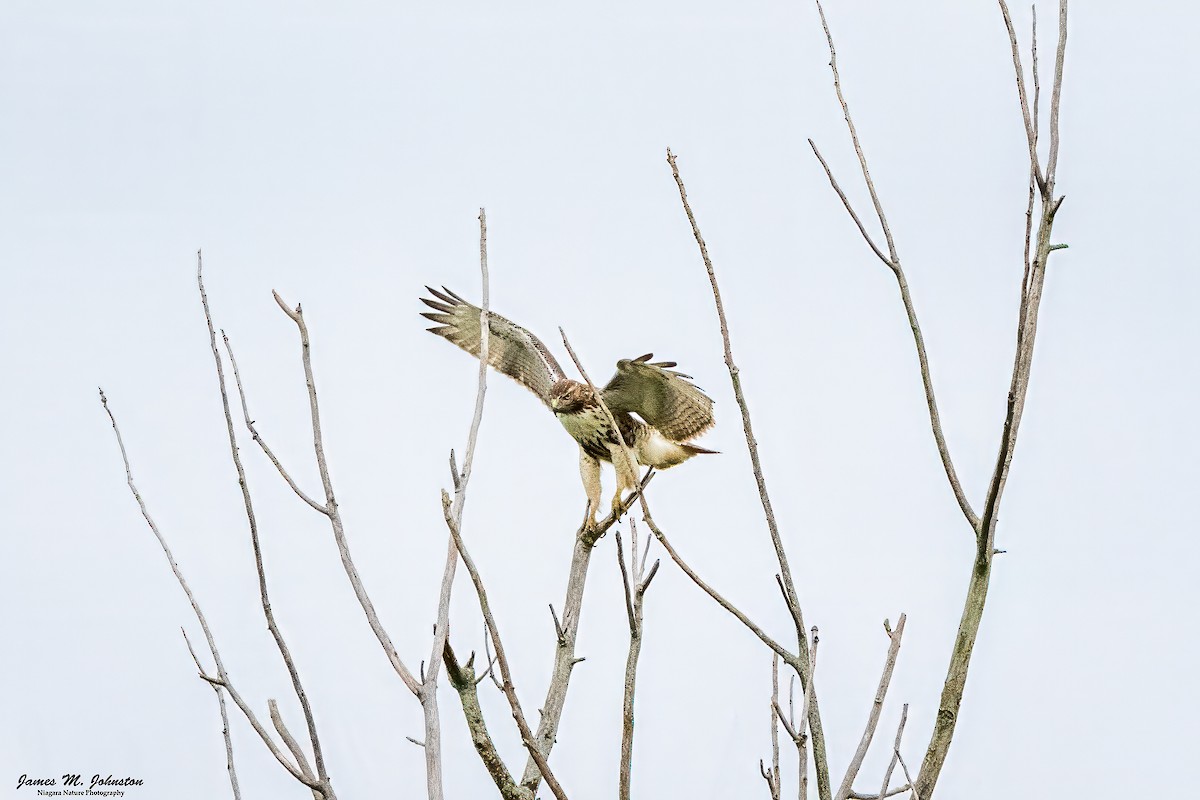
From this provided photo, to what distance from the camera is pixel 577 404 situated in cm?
633

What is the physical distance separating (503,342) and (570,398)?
721mm

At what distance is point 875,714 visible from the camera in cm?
231

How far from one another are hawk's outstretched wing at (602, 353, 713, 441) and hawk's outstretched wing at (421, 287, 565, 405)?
0.46 meters

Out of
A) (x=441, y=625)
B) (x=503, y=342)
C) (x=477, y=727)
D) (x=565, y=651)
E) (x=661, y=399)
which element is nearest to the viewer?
(x=441, y=625)

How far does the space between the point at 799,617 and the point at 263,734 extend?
107 cm

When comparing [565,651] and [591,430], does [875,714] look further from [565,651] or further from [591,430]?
[591,430]

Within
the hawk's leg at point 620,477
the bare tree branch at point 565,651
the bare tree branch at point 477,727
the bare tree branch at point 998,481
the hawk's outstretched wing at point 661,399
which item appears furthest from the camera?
the hawk's outstretched wing at point 661,399

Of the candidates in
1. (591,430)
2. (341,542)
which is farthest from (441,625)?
(591,430)

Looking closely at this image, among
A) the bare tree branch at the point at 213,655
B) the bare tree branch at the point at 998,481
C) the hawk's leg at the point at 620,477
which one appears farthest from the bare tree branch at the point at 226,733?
the hawk's leg at the point at 620,477

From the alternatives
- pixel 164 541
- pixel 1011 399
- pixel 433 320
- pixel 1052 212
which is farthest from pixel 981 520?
pixel 433 320

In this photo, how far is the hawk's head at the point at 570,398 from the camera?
20.7 ft

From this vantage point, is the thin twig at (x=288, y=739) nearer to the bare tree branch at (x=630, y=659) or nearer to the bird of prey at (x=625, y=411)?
the bare tree branch at (x=630, y=659)

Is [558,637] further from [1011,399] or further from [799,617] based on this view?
[1011,399]

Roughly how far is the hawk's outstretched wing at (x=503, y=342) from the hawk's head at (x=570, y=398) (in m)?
0.18
